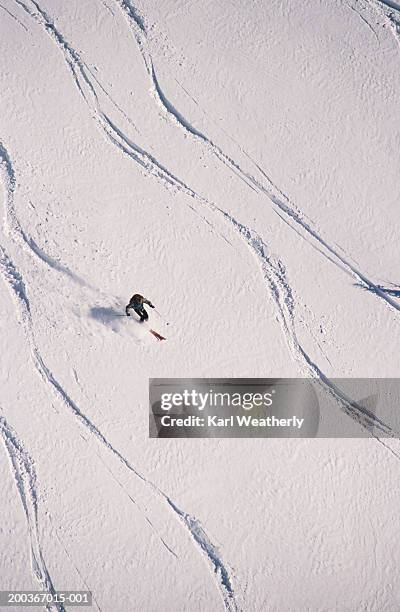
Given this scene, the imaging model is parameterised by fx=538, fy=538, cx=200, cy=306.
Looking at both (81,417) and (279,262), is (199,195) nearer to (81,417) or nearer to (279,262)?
(279,262)

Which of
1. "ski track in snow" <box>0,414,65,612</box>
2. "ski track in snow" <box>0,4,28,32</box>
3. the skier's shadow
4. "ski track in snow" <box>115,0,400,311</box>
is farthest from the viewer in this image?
"ski track in snow" <box>0,4,28,32</box>

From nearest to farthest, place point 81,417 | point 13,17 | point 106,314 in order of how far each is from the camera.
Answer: point 81,417
point 106,314
point 13,17

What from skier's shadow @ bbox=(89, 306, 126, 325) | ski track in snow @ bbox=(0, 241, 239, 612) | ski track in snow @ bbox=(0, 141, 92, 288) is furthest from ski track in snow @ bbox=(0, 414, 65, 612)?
ski track in snow @ bbox=(0, 141, 92, 288)

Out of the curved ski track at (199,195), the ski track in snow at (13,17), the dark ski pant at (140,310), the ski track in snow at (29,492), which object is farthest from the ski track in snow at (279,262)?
the ski track in snow at (29,492)

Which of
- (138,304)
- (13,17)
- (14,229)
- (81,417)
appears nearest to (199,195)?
(138,304)

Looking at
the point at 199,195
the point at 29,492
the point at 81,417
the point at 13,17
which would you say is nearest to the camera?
the point at 29,492

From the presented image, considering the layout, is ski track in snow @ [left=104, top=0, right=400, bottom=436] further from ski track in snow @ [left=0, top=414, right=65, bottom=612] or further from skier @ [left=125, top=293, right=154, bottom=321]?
ski track in snow @ [left=0, top=414, right=65, bottom=612]
